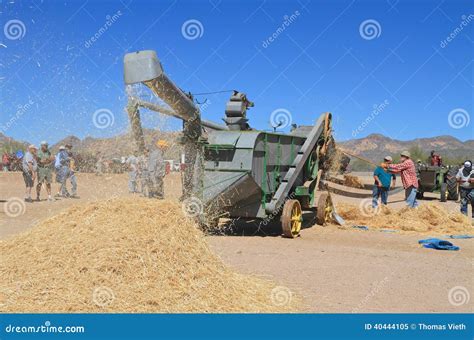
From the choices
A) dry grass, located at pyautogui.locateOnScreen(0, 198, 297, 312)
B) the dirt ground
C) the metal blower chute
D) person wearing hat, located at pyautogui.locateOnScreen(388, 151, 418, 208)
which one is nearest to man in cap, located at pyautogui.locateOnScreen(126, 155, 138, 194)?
the dirt ground

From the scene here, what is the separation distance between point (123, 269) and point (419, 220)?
28.2 feet

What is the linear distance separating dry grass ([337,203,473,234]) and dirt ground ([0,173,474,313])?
0.81m

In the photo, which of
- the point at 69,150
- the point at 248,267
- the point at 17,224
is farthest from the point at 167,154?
the point at 69,150

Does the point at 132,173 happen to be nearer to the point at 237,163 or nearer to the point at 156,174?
the point at 156,174

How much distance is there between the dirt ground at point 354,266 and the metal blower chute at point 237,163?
667mm

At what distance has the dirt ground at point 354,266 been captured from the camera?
5.75 metres

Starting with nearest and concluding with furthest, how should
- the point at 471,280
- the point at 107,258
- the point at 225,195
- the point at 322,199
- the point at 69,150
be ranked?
the point at 107,258, the point at 471,280, the point at 225,195, the point at 322,199, the point at 69,150

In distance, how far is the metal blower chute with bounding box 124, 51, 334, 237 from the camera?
28.2 ft

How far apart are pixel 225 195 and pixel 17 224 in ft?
15.4

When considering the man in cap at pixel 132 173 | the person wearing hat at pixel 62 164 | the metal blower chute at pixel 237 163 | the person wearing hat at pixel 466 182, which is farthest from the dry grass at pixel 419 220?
the person wearing hat at pixel 62 164

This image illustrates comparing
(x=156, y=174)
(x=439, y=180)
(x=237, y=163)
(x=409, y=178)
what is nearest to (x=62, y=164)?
(x=156, y=174)

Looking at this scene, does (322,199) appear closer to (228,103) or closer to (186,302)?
(228,103)

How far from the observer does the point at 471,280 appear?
6895 mm

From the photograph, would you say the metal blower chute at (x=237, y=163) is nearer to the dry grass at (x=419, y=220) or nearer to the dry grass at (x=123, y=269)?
the dry grass at (x=419, y=220)
